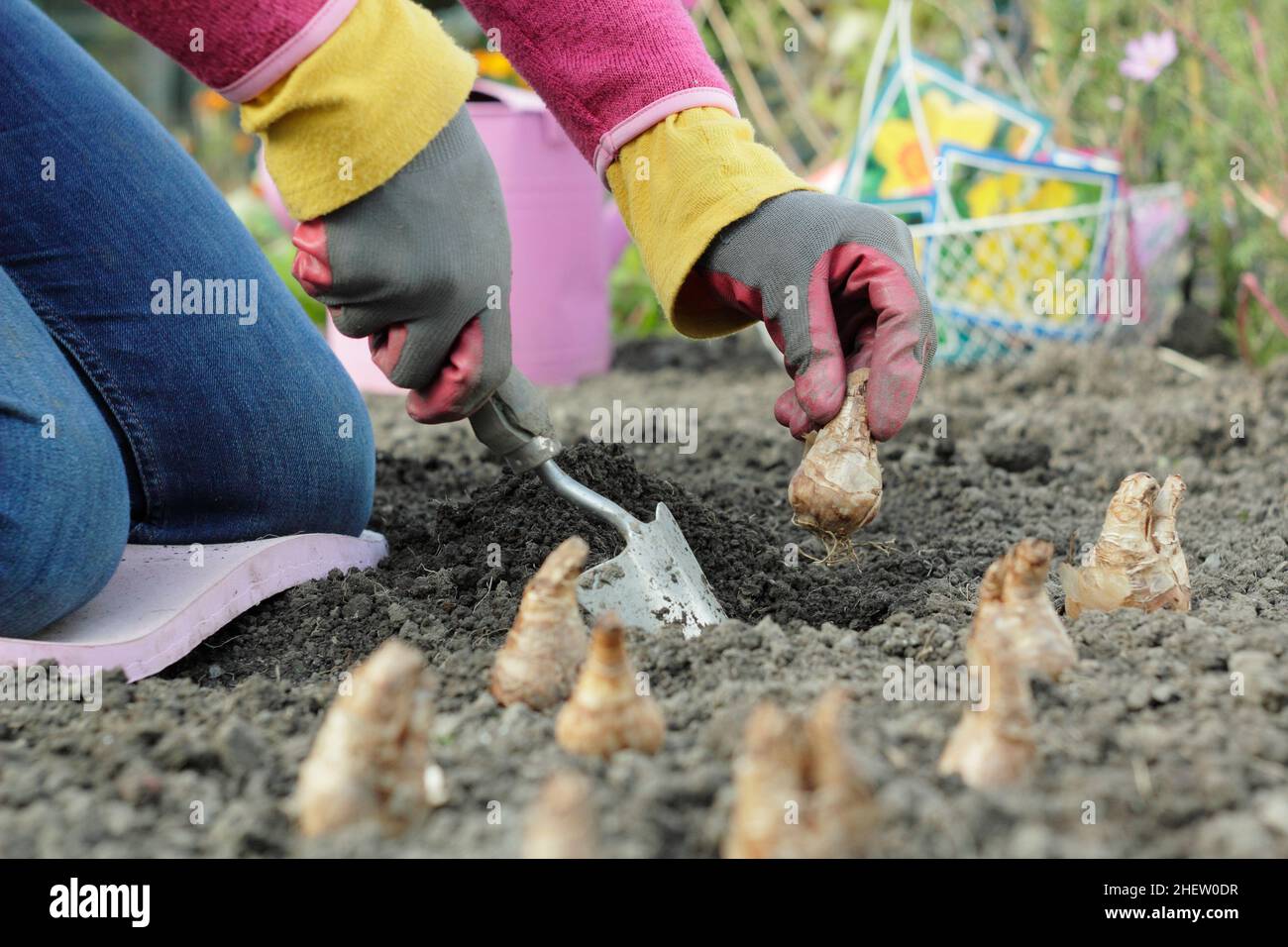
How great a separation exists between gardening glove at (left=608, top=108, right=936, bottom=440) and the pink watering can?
1857mm

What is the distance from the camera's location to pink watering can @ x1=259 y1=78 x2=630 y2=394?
11.1 ft

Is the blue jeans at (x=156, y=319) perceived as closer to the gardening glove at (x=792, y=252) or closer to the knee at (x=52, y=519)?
the knee at (x=52, y=519)

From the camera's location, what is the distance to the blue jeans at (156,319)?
5.71ft

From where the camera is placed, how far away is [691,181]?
154cm

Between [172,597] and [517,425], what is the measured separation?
19.4 inches

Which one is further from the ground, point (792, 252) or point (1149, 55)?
point (1149, 55)

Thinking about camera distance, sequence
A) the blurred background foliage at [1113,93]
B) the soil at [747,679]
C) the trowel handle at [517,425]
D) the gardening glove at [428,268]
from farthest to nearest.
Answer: the blurred background foliage at [1113,93] < the trowel handle at [517,425] < the gardening glove at [428,268] < the soil at [747,679]

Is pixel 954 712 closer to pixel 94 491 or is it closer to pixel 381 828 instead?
pixel 381 828

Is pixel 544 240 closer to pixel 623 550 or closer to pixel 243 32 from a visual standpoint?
pixel 623 550

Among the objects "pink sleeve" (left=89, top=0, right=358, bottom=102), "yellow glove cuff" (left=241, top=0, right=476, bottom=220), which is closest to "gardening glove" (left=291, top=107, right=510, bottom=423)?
"yellow glove cuff" (left=241, top=0, right=476, bottom=220)

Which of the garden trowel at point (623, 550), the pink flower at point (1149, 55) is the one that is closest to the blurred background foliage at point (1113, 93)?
the pink flower at point (1149, 55)

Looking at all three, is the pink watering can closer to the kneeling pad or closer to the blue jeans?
the blue jeans

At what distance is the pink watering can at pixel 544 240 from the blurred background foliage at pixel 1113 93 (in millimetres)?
596

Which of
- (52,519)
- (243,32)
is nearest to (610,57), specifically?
(243,32)
